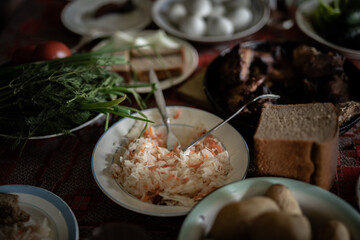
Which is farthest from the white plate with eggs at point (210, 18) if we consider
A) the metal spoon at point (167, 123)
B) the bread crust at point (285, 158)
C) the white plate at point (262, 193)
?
the white plate at point (262, 193)

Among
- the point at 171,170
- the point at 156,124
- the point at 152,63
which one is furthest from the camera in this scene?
the point at 152,63

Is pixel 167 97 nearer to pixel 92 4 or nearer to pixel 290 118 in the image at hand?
pixel 290 118

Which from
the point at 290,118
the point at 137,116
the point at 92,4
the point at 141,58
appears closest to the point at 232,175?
the point at 290,118

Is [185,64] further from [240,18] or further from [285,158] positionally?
[285,158]

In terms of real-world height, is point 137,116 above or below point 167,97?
above

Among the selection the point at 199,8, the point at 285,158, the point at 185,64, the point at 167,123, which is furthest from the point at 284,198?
the point at 199,8

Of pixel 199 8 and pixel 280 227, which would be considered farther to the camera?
pixel 199 8
